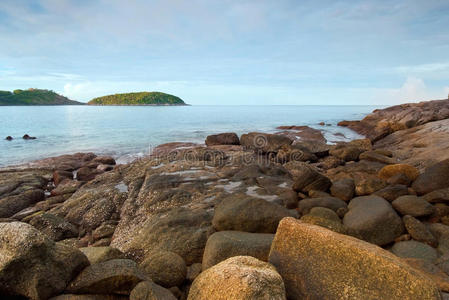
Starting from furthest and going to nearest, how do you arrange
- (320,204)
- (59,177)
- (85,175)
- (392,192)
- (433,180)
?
1. (85,175)
2. (59,177)
3. (433,180)
4. (392,192)
5. (320,204)

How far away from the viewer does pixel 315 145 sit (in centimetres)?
1597

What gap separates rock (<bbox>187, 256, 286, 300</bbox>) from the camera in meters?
2.38

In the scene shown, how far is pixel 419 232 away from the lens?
16.7ft

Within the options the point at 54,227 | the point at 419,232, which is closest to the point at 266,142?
the point at 419,232

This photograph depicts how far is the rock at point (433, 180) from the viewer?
6.60m

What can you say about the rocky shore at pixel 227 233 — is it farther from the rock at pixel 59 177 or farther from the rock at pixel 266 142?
the rock at pixel 266 142

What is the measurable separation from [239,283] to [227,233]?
1981 mm

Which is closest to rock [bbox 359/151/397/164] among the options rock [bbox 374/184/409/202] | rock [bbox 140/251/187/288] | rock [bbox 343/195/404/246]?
rock [bbox 374/184/409/202]

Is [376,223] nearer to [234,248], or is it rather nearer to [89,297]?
[234,248]

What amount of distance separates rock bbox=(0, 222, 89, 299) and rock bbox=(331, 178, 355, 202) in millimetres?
6233

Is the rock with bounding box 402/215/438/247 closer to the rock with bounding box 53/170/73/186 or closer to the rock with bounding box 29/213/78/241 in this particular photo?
the rock with bounding box 29/213/78/241

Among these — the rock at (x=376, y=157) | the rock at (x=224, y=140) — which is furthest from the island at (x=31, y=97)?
the rock at (x=376, y=157)

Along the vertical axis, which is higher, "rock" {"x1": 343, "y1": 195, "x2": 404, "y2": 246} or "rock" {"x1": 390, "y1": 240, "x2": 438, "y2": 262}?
"rock" {"x1": 343, "y1": 195, "x2": 404, "y2": 246}

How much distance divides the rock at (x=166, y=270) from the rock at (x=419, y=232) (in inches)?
173
